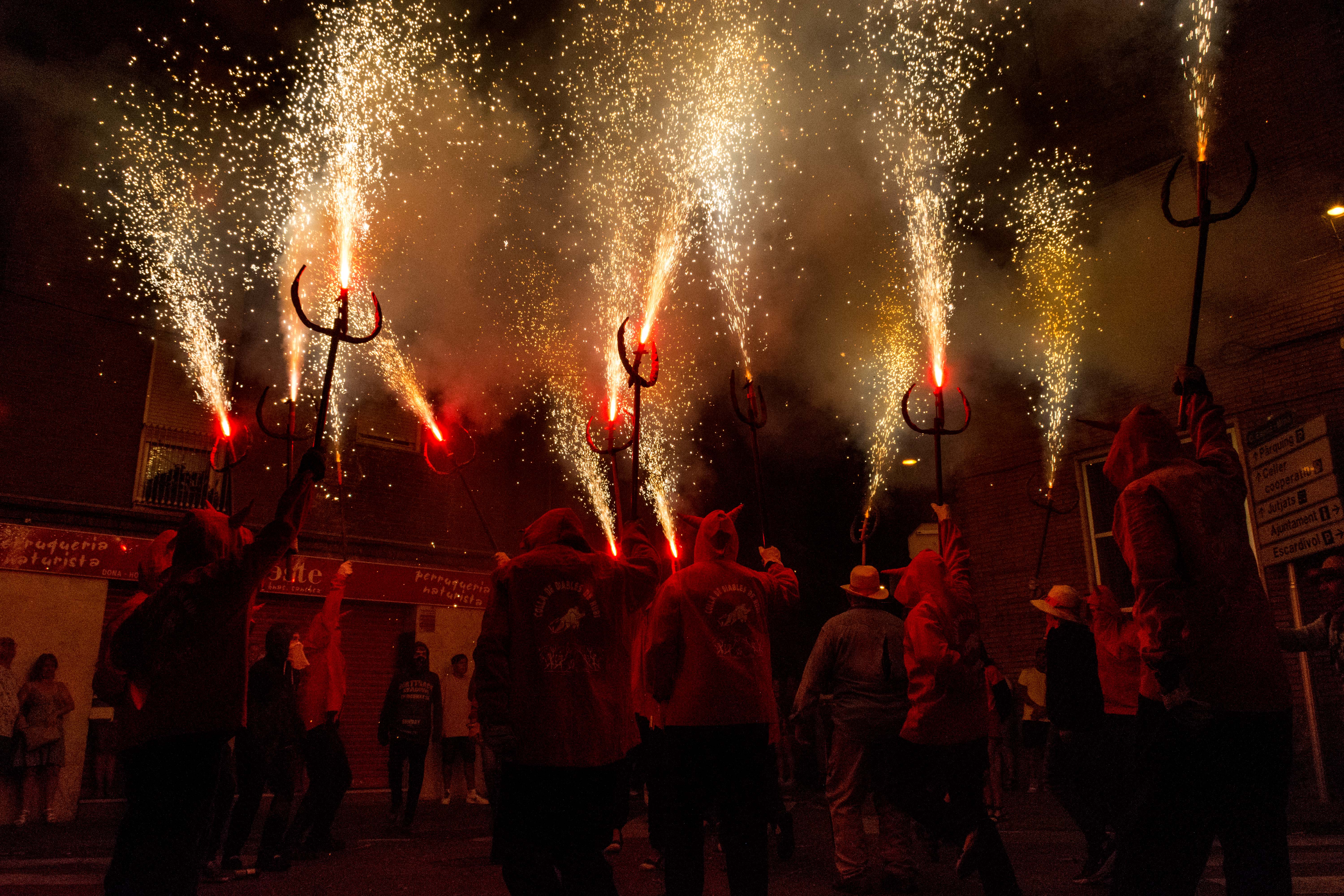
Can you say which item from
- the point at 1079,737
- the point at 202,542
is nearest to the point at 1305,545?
the point at 1079,737

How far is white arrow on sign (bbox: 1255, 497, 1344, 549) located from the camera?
26.0 feet

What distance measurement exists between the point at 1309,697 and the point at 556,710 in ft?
29.1

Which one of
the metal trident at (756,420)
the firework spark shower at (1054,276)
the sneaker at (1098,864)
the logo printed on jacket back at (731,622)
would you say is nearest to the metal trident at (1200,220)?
the logo printed on jacket back at (731,622)

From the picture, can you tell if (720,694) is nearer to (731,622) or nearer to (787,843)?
(731,622)

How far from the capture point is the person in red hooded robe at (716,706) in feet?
12.1

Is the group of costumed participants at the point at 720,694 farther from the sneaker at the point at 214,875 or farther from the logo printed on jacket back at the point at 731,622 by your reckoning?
the sneaker at the point at 214,875

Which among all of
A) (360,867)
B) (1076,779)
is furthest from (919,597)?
(360,867)

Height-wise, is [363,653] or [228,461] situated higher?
[228,461]

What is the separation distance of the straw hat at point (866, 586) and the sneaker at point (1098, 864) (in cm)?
186

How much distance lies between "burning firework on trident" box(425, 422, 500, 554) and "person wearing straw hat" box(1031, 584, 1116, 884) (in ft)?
11.5

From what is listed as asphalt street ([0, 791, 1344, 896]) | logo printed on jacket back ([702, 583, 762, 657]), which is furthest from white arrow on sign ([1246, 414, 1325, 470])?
logo printed on jacket back ([702, 583, 762, 657])

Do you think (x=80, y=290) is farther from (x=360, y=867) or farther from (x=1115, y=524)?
(x=1115, y=524)

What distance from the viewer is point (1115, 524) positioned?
10.2ft

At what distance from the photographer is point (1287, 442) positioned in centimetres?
855
